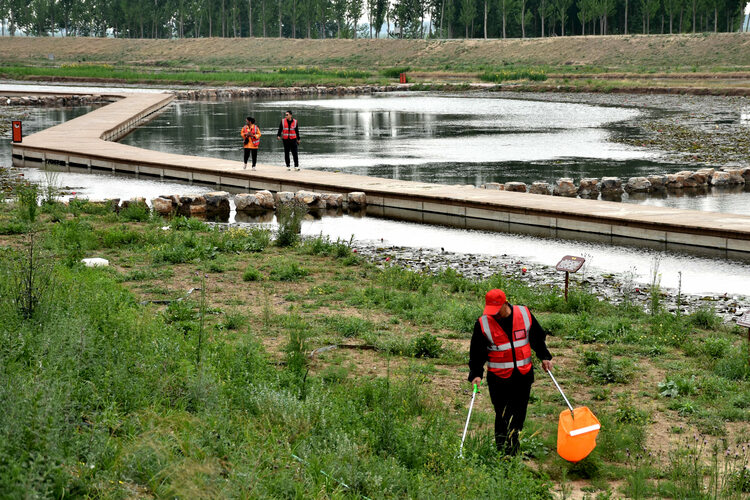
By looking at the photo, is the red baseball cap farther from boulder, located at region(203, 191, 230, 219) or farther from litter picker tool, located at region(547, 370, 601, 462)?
boulder, located at region(203, 191, 230, 219)

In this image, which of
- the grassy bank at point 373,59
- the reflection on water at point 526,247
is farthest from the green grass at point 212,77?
the reflection on water at point 526,247

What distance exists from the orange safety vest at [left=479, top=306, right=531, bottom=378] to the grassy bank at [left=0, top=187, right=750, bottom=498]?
65cm

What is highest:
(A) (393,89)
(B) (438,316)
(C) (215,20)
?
(C) (215,20)

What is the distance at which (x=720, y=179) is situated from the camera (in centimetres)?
2408

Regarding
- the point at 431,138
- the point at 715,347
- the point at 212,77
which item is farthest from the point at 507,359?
the point at 212,77

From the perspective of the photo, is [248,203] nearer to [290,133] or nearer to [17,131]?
[290,133]

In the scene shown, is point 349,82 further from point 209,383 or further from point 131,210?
point 209,383

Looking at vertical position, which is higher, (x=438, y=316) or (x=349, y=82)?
(x=349, y=82)

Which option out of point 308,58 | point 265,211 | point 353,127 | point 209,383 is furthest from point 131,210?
point 308,58

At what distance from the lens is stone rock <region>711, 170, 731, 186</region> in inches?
946

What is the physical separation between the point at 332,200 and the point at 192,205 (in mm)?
3368

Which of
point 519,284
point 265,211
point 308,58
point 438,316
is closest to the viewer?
point 438,316

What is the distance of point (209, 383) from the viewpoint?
278 inches

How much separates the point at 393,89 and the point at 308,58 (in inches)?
1773
